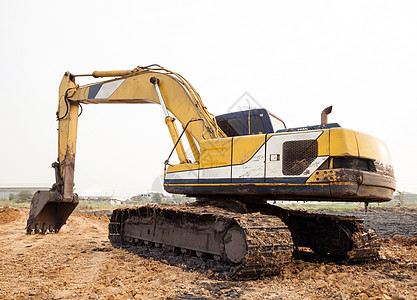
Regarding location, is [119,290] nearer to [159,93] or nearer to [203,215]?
[203,215]

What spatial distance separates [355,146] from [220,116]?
10.8 ft

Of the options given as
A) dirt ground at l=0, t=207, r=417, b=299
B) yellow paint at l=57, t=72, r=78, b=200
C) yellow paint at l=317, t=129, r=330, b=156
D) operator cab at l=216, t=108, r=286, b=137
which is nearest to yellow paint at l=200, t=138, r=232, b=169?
operator cab at l=216, t=108, r=286, b=137

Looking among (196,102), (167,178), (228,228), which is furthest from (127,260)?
(196,102)

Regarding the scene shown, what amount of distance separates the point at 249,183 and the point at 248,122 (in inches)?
70.4

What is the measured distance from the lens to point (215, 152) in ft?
22.7

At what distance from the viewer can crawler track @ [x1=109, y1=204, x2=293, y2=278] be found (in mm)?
5211

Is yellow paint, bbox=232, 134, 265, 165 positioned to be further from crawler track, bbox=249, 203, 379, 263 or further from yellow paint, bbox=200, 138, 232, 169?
crawler track, bbox=249, 203, 379, 263

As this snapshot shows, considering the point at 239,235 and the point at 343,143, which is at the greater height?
the point at 343,143

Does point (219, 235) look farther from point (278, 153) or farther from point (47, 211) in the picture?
point (47, 211)

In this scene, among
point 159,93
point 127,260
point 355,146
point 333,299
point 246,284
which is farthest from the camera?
point 159,93

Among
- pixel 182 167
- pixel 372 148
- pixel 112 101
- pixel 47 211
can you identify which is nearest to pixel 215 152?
pixel 182 167

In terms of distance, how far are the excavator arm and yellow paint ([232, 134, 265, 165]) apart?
3.41ft

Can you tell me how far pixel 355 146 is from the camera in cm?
564

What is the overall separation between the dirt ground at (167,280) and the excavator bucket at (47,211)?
2258mm
